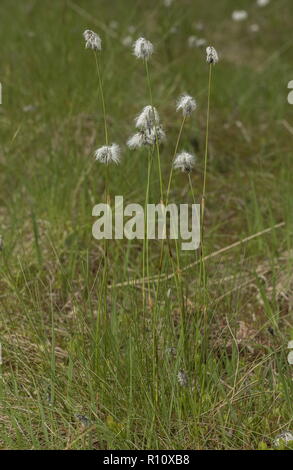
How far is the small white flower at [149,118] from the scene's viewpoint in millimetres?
1923

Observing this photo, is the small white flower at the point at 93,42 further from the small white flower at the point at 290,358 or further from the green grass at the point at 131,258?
the small white flower at the point at 290,358

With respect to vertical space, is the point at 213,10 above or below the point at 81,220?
above

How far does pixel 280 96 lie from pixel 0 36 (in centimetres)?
184

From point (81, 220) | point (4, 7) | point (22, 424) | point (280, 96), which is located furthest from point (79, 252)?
point (4, 7)

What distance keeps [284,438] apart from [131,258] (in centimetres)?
132

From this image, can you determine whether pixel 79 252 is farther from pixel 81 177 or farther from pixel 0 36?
pixel 0 36

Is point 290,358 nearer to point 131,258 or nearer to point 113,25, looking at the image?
point 131,258

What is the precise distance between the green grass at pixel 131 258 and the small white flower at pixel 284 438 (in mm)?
36

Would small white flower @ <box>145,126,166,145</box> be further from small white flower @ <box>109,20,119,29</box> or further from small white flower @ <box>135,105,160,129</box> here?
small white flower @ <box>109,20,119,29</box>

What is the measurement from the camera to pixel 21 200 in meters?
3.37

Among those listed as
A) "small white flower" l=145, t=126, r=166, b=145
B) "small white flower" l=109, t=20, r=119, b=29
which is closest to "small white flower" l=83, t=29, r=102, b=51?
"small white flower" l=145, t=126, r=166, b=145

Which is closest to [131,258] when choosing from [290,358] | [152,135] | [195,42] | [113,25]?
[290,358]

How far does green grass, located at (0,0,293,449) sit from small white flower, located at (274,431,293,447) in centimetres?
4

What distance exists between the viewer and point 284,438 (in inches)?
76.7
